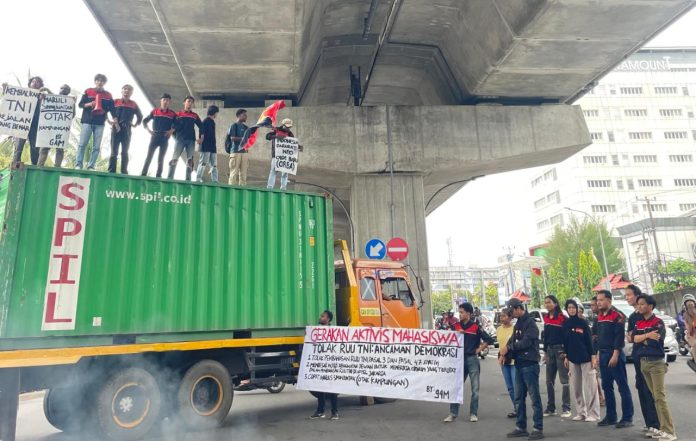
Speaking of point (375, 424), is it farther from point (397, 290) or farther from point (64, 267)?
point (64, 267)

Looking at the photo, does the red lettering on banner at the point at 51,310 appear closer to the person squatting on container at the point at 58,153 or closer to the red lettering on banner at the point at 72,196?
the red lettering on banner at the point at 72,196

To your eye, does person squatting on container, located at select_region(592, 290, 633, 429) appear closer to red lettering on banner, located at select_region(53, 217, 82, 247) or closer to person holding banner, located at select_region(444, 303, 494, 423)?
person holding banner, located at select_region(444, 303, 494, 423)

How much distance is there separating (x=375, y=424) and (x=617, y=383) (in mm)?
3517

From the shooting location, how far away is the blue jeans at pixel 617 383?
642 cm

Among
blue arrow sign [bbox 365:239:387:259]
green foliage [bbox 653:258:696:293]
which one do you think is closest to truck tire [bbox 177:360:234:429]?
blue arrow sign [bbox 365:239:387:259]

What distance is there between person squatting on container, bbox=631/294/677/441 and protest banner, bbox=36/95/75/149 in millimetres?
9284

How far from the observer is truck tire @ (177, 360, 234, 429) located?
654 cm

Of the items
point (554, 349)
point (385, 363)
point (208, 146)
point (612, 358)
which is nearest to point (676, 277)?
point (554, 349)

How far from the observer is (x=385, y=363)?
280 inches

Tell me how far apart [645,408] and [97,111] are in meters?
9.79

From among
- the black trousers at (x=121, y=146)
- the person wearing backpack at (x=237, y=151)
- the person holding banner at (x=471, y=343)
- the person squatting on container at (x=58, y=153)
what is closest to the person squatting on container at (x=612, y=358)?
the person holding banner at (x=471, y=343)

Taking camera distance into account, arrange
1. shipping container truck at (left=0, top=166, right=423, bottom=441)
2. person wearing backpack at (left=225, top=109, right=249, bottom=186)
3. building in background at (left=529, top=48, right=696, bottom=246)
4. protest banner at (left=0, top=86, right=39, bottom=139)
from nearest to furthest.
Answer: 1. shipping container truck at (left=0, top=166, right=423, bottom=441)
2. protest banner at (left=0, top=86, right=39, bottom=139)
3. person wearing backpack at (left=225, top=109, right=249, bottom=186)
4. building in background at (left=529, top=48, right=696, bottom=246)

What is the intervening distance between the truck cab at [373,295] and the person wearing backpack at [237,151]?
2.87 meters

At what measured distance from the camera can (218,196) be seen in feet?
23.8
